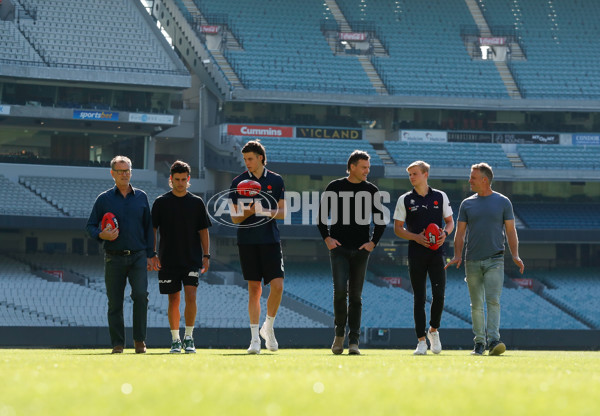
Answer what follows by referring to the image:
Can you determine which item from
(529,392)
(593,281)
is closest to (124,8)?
(593,281)

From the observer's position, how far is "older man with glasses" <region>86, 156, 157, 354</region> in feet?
36.1

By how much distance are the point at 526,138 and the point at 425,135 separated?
5242 millimetres

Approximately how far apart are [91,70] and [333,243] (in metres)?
33.5

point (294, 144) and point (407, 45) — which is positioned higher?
point (407, 45)

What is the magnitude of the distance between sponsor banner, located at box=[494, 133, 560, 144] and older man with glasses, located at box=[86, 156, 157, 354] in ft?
133

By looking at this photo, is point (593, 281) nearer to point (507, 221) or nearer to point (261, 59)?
point (261, 59)

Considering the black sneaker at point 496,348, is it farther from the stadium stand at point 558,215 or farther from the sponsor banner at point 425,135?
the sponsor banner at point 425,135

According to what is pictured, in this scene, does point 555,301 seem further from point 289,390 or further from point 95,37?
point 289,390

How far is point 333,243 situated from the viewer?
11211 millimetres

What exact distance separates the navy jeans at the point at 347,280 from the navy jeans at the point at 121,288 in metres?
2.10

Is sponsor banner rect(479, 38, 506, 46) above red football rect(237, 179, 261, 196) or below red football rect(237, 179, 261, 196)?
above

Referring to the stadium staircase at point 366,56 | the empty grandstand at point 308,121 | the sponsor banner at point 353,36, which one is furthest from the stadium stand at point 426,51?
the sponsor banner at point 353,36

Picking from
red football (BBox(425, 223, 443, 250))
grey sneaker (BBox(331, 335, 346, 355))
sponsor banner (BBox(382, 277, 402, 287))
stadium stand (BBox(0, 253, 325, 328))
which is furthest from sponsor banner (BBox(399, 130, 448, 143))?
grey sneaker (BBox(331, 335, 346, 355))

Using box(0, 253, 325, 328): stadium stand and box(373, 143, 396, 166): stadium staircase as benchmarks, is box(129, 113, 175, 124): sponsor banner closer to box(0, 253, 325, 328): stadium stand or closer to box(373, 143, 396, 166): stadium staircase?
box(0, 253, 325, 328): stadium stand
